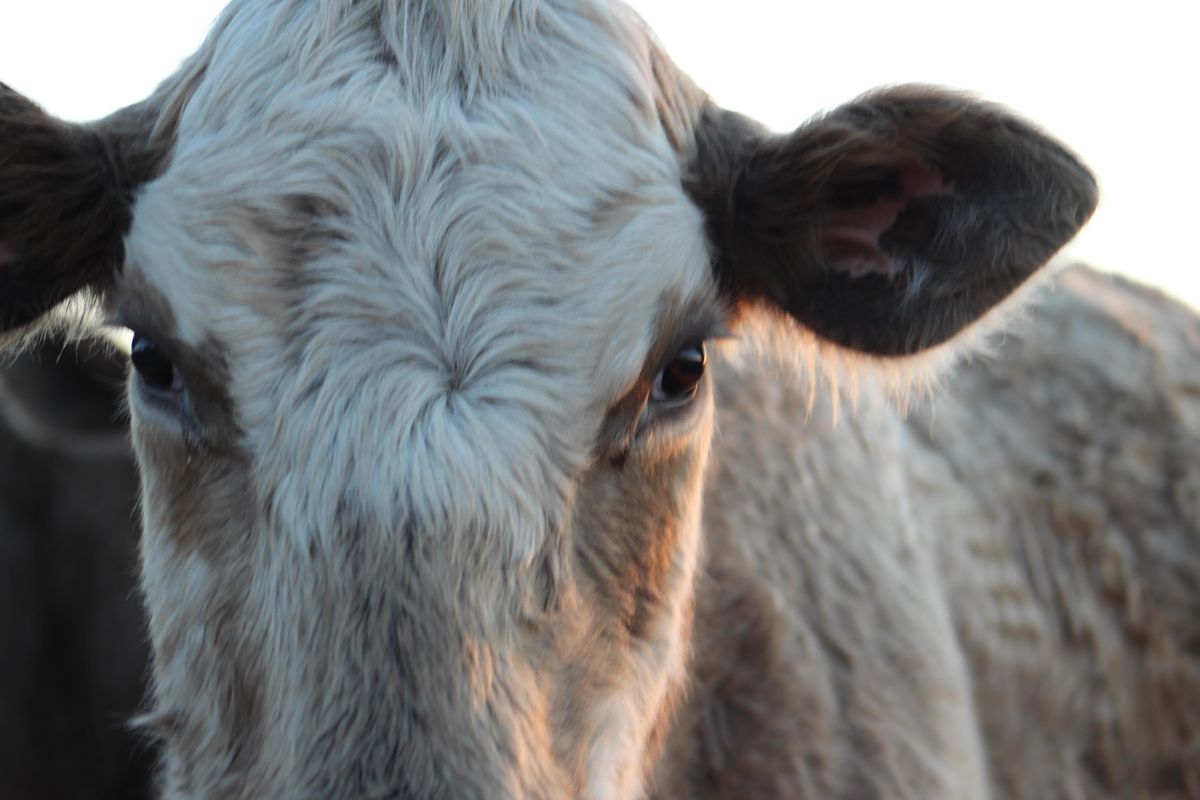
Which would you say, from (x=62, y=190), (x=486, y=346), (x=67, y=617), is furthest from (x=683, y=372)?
(x=67, y=617)

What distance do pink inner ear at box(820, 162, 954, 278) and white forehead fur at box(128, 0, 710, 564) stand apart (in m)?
0.35

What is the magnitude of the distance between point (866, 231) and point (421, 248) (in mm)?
1096

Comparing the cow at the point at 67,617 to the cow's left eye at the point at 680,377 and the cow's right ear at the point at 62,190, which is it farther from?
the cow's left eye at the point at 680,377

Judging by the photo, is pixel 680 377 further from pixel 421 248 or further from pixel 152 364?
pixel 152 364

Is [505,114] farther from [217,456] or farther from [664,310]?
[217,456]

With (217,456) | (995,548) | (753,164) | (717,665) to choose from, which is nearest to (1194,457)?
(995,548)

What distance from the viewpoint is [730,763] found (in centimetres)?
392

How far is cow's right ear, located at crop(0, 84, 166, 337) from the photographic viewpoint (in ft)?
10.2

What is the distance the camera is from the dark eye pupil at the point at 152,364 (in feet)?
9.66

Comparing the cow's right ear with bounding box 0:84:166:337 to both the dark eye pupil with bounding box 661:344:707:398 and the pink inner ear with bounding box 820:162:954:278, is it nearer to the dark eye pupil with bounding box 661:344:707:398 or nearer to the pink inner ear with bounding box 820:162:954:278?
the dark eye pupil with bounding box 661:344:707:398

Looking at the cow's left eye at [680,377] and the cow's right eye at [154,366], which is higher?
the cow's right eye at [154,366]

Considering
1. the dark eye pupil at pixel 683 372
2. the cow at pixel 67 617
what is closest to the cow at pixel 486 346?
the dark eye pupil at pixel 683 372

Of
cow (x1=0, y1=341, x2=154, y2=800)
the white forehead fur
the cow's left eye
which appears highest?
the white forehead fur

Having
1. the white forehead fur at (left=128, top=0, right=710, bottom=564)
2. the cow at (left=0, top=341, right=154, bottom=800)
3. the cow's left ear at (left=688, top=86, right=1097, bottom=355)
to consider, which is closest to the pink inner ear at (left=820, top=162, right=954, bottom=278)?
the cow's left ear at (left=688, top=86, right=1097, bottom=355)
